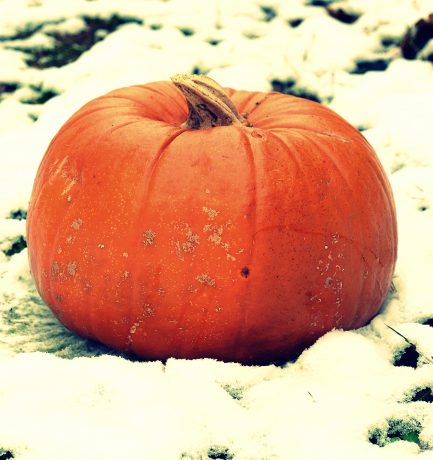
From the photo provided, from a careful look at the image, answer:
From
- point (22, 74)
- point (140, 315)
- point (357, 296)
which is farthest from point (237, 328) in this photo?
point (22, 74)

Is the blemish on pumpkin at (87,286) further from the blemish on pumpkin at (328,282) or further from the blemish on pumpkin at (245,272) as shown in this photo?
the blemish on pumpkin at (328,282)

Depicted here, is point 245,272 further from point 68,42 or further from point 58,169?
point 68,42

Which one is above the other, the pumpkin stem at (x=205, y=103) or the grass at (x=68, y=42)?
the pumpkin stem at (x=205, y=103)

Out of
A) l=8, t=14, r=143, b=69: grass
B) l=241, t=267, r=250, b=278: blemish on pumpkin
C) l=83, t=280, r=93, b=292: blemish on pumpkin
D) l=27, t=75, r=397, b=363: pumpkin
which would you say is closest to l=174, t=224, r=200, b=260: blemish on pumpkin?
Answer: l=27, t=75, r=397, b=363: pumpkin

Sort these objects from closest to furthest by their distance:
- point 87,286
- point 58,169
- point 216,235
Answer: point 216,235, point 87,286, point 58,169

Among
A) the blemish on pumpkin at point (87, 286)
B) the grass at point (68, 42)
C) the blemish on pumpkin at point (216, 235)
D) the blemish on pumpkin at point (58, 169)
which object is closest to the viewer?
the blemish on pumpkin at point (216, 235)

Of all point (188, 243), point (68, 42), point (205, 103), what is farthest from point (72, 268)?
point (68, 42)

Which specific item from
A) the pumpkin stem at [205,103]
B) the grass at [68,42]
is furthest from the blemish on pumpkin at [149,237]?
the grass at [68,42]

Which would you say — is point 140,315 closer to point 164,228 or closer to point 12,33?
point 164,228
